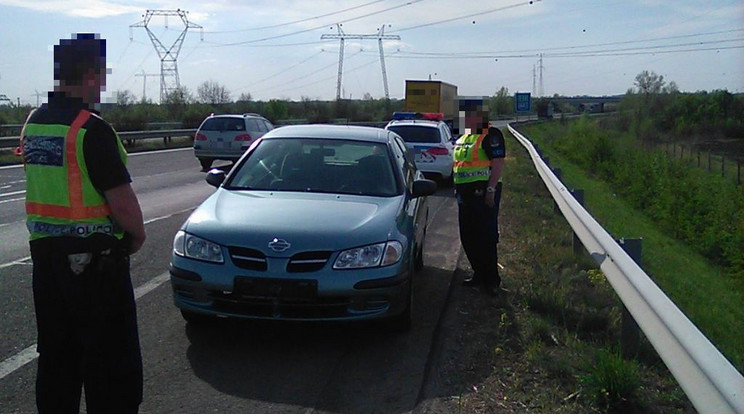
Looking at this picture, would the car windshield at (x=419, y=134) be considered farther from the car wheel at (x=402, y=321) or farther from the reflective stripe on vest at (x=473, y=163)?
the car wheel at (x=402, y=321)

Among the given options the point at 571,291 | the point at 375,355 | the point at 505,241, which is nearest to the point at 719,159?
the point at 505,241

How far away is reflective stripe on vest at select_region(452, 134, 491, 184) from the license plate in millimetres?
2680

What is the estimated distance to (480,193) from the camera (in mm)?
7664

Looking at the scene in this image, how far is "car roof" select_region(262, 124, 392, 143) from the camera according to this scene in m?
7.65

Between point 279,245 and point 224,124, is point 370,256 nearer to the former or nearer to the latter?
point 279,245

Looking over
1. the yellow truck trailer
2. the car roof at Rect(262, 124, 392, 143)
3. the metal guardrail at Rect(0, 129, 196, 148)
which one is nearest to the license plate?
the car roof at Rect(262, 124, 392, 143)

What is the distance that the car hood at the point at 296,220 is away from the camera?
221 inches

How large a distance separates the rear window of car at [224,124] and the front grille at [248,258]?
1880 cm

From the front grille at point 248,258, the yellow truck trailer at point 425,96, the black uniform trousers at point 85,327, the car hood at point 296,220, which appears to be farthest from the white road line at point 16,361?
the yellow truck trailer at point 425,96

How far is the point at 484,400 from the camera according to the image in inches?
190

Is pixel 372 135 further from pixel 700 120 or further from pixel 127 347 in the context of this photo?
pixel 700 120

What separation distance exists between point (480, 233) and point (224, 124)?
17669 millimetres

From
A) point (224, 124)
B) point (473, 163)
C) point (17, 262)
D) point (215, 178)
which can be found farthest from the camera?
point (224, 124)

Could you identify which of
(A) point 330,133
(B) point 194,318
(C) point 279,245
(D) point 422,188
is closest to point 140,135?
(A) point 330,133
